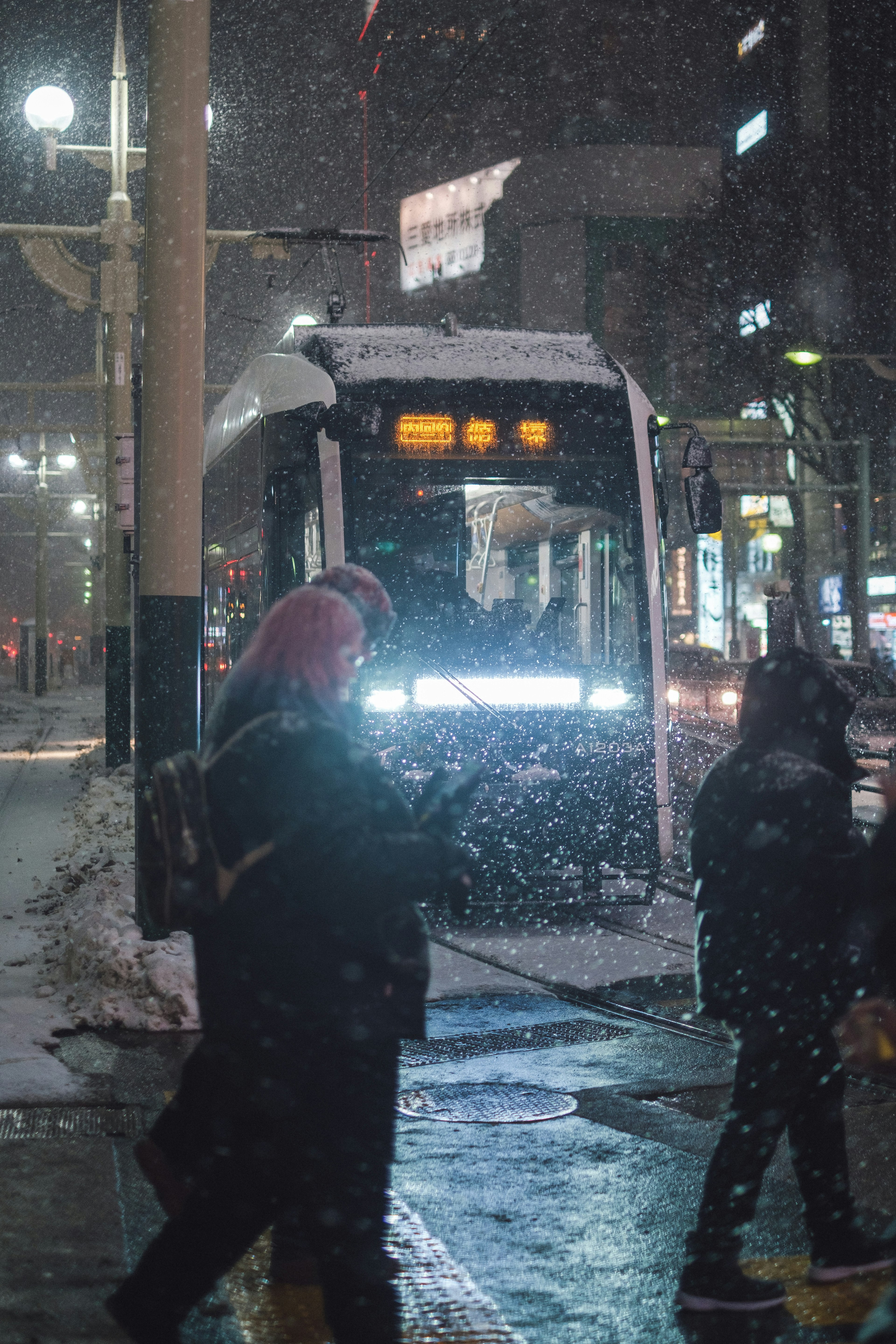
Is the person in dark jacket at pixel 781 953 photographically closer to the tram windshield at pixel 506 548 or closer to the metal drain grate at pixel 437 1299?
the metal drain grate at pixel 437 1299

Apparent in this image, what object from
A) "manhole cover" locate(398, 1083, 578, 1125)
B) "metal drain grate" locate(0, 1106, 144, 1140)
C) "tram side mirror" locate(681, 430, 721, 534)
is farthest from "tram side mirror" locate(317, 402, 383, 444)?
"metal drain grate" locate(0, 1106, 144, 1140)

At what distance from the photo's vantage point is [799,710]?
12.7ft

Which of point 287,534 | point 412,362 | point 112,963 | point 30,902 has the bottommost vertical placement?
point 30,902

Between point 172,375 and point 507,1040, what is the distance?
388 cm

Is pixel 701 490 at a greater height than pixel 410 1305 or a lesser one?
greater

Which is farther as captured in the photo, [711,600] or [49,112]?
[711,600]

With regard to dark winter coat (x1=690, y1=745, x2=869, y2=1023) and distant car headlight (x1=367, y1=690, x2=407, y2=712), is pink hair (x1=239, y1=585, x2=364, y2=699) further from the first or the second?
distant car headlight (x1=367, y1=690, x2=407, y2=712)

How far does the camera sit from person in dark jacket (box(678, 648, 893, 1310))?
3.75m

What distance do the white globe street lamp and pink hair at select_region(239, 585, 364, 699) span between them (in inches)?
676

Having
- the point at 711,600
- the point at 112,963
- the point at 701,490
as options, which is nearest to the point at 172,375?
the point at 112,963

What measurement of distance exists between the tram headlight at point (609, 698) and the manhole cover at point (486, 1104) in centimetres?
400

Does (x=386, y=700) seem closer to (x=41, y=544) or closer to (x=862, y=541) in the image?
(x=862, y=541)

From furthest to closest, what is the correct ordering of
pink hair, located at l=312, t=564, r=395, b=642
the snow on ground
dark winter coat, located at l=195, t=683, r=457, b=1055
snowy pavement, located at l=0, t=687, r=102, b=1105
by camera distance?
1. the snow on ground
2. snowy pavement, located at l=0, t=687, r=102, b=1105
3. pink hair, located at l=312, t=564, r=395, b=642
4. dark winter coat, located at l=195, t=683, r=457, b=1055

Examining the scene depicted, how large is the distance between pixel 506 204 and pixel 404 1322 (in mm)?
82474
